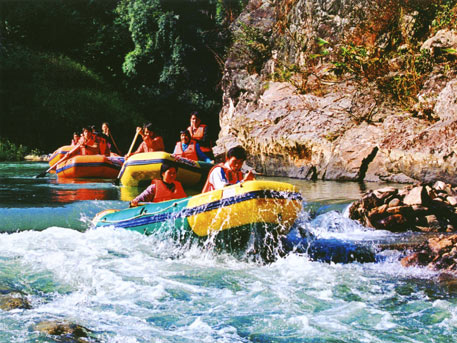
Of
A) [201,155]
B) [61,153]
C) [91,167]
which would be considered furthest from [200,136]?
[61,153]

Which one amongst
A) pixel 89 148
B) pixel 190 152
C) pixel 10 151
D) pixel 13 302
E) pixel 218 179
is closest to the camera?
pixel 13 302

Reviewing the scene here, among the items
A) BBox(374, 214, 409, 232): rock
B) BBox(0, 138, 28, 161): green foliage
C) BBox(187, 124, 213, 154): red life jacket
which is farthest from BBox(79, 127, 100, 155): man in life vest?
BBox(374, 214, 409, 232): rock

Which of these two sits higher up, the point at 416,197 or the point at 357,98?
the point at 357,98

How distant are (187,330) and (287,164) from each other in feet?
27.5

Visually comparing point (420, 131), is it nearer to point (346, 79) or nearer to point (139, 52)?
point (346, 79)

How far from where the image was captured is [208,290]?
4.36m

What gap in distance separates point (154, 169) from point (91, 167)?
258 centimetres

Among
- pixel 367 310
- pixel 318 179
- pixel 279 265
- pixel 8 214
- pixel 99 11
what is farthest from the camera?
pixel 99 11

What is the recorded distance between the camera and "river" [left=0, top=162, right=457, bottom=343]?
3492 mm

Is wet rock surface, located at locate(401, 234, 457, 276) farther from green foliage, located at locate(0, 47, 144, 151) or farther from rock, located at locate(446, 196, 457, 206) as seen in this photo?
green foliage, located at locate(0, 47, 144, 151)

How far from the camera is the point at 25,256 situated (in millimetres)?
5148

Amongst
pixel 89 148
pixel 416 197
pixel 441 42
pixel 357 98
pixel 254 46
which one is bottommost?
pixel 416 197

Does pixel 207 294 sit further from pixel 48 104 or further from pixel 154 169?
pixel 48 104

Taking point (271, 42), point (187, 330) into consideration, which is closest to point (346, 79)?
→ point (271, 42)
